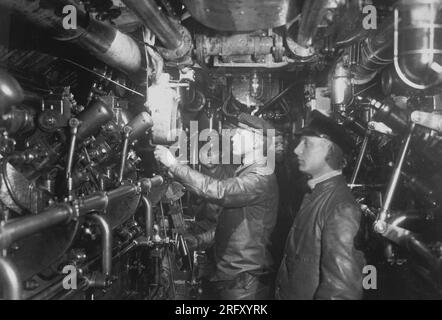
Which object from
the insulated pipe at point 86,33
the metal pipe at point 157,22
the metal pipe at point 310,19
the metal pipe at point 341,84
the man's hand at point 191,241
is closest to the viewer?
the insulated pipe at point 86,33

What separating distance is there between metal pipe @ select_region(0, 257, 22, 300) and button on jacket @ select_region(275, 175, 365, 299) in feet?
6.49

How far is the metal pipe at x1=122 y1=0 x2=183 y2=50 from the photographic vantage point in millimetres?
2717

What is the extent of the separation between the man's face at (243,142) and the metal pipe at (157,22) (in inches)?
49.8

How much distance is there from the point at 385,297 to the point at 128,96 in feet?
12.8

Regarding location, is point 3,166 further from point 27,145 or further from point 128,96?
point 128,96

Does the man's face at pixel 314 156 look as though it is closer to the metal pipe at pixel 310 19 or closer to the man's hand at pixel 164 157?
the metal pipe at pixel 310 19

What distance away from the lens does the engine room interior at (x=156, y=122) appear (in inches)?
93.7

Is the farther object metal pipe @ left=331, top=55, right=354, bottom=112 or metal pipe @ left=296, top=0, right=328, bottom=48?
metal pipe @ left=331, top=55, right=354, bottom=112

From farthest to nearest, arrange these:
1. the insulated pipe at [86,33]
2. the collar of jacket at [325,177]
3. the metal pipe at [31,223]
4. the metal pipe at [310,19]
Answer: the collar of jacket at [325,177], the metal pipe at [310,19], the insulated pipe at [86,33], the metal pipe at [31,223]

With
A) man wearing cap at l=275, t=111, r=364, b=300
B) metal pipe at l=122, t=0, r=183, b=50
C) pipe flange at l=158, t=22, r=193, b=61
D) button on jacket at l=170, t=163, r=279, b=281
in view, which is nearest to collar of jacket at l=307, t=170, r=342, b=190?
man wearing cap at l=275, t=111, r=364, b=300

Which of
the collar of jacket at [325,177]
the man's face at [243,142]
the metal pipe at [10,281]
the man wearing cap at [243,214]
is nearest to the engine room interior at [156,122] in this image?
the metal pipe at [10,281]

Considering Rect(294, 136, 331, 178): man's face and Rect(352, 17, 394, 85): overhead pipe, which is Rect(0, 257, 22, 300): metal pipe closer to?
Rect(294, 136, 331, 178): man's face

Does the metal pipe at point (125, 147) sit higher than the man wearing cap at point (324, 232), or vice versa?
the metal pipe at point (125, 147)
